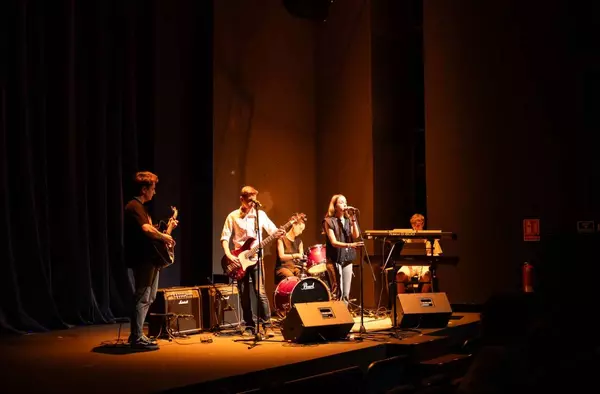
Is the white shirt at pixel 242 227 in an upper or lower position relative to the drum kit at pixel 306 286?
upper

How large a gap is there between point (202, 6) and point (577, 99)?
17.0ft

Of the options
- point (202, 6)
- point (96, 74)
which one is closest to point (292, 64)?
point (202, 6)

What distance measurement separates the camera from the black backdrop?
27.7ft

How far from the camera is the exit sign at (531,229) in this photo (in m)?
10.3

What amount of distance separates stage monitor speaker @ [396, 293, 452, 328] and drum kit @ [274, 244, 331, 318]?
2.74 ft

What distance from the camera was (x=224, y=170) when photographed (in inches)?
404

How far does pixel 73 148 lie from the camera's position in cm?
899

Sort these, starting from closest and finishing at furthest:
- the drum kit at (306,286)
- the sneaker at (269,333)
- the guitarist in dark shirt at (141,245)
A: the guitarist in dark shirt at (141,245)
the sneaker at (269,333)
the drum kit at (306,286)

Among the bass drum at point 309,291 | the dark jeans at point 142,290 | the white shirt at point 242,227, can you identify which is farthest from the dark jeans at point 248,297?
the dark jeans at point 142,290

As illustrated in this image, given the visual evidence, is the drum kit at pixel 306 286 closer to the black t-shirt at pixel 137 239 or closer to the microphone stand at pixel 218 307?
the microphone stand at pixel 218 307

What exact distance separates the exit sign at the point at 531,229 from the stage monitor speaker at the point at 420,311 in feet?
7.51

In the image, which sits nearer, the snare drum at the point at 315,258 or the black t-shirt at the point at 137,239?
the black t-shirt at the point at 137,239

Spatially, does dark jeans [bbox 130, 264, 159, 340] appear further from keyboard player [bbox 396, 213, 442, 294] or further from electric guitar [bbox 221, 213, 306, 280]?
keyboard player [bbox 396, 213, 442, 294]

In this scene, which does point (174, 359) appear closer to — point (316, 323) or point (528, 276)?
point (316, 323)
